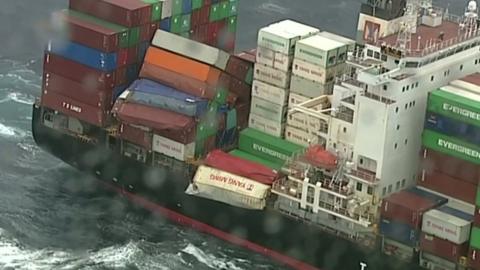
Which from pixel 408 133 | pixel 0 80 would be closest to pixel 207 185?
pixel 408 133

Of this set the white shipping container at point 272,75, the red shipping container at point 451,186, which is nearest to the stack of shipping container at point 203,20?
the white shipping container at point 272,75

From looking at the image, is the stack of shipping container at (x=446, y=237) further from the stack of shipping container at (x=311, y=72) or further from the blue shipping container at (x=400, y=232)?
the stack of shipping container at (x=311, y=72)

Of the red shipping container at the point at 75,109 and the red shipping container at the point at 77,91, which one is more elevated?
the red shipping container at the point at 77,91

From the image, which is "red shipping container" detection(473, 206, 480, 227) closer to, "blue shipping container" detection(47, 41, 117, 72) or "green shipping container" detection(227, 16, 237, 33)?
"blue shipping container" detection(47, 41, 117, 72)

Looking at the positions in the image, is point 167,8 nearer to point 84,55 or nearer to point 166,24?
point 166,24

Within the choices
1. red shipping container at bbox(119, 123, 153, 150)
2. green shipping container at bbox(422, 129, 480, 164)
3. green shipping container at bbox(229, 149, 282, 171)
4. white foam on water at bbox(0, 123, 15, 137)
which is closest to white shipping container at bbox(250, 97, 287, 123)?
green shipping container at bbox(229, 149, 282, 171)

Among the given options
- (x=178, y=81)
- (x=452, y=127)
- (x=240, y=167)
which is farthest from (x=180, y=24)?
(x=452, y=127)

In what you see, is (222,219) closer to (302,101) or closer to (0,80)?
(302,101)
